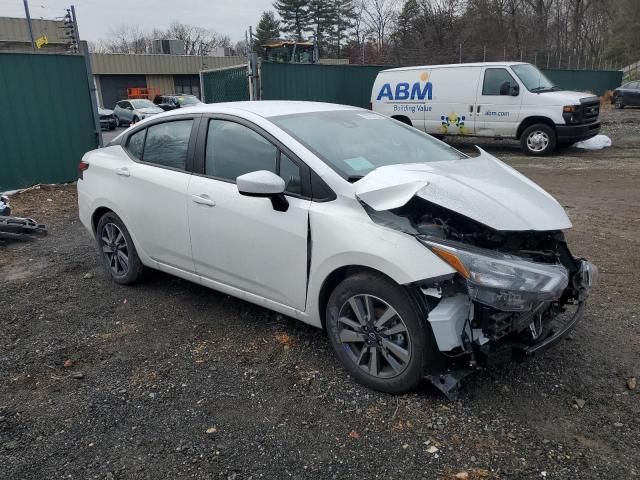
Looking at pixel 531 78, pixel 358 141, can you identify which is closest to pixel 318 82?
pixel 531 78

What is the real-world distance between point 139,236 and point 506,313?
3.00m

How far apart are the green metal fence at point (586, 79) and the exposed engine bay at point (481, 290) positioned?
94.0 ft

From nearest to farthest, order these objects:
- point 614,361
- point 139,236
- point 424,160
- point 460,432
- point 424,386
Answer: point 460,432 → point 424,386 → point 614,361 → point 424,160 → point 139,236

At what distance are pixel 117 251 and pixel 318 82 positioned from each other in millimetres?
12269

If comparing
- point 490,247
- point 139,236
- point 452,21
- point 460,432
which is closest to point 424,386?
point 460,432

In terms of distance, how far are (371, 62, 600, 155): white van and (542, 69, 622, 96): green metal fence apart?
17663 mm

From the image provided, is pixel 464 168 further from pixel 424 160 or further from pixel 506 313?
pixel 506 313

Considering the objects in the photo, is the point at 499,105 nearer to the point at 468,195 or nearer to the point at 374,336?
the point at 468,195

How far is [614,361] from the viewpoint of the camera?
3.26 m

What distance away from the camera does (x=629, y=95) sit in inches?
1008

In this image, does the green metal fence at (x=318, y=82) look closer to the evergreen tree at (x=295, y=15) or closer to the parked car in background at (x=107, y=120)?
the parked car in background at (x=107, y=120)

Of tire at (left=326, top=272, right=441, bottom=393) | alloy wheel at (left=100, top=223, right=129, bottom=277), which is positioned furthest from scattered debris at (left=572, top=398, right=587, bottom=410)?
alloy wheel at (left=100, top=223, right=129, bottom=277)

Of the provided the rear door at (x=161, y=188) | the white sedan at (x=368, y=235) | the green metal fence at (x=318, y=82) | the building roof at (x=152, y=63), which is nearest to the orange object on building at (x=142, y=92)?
the building roof at (x=152, y=63)

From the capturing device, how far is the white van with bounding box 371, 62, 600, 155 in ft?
38.3
